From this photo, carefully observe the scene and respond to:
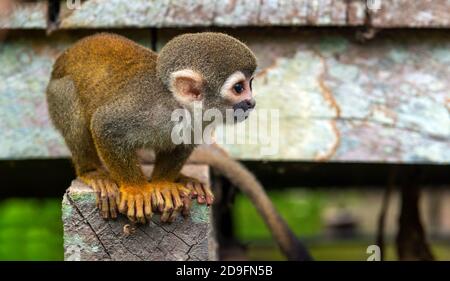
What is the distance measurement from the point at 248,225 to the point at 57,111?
3.86 metres

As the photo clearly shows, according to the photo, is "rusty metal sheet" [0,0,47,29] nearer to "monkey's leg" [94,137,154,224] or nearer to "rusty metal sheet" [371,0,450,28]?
"monkey's leg" [94,137,154,224]

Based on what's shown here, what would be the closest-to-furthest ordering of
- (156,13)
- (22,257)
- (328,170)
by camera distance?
(156,13) < (328,170) < (22,257)

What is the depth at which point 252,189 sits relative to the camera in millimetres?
3553

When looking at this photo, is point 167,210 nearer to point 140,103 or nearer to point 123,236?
point 123,236

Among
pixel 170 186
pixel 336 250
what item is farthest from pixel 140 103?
pixel 336 250

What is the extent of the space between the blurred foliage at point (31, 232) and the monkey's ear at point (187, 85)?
92.5 inches

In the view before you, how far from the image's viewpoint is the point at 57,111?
120 inches

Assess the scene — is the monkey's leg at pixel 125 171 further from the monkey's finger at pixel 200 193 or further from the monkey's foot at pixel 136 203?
the monkey's finger at pixel 200 193

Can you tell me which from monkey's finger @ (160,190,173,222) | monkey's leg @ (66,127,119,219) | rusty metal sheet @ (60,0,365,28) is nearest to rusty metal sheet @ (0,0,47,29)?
rusty metal sheet @ (60,0,365,28)

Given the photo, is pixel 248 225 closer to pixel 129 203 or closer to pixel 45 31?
pixel 45 31

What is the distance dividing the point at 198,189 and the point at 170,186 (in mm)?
98

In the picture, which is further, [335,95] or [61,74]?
[335,95]
